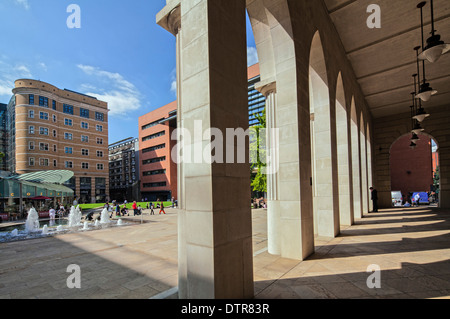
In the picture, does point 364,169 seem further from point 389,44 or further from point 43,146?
point 43,146

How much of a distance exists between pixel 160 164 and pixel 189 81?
5965 centimetres

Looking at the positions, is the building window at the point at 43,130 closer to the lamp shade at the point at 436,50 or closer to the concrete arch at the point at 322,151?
the concrete arch at the point at 322,151

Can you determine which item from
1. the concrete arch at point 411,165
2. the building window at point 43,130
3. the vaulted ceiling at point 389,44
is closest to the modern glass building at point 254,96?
the concrete arch at point 411,165

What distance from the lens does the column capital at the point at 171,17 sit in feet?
14.0

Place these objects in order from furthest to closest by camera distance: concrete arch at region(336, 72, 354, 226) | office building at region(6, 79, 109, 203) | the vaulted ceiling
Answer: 1. office building at region(6, 79, 109, 203)
2. concrete arch at region(336, 72, 354, 226)
3. the vaulted ceiling

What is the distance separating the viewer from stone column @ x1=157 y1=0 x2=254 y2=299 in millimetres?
3359

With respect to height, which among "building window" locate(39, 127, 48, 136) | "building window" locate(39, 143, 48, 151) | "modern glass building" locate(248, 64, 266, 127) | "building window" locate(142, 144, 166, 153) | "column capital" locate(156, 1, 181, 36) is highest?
"modern glass building" locate(248, 64, 266, 127)

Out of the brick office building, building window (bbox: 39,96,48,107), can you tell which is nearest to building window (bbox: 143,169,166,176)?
building window (bbox: 39,96,48,107)

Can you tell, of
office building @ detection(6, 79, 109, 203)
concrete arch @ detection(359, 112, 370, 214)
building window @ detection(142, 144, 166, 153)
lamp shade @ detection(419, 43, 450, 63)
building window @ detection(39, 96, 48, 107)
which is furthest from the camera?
building window @ detection(142, 144, 166, 153)

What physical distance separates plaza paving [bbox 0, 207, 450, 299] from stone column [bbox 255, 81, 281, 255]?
0.54m

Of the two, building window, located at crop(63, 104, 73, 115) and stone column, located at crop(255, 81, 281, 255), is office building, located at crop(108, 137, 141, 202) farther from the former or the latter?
stone column, located at crop(255, 81, 281, 255)

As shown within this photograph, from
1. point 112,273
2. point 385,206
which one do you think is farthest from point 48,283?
point 385,206

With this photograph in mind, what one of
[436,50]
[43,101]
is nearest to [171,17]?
[436,50]

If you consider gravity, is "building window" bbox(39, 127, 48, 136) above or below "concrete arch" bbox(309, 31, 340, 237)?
above
